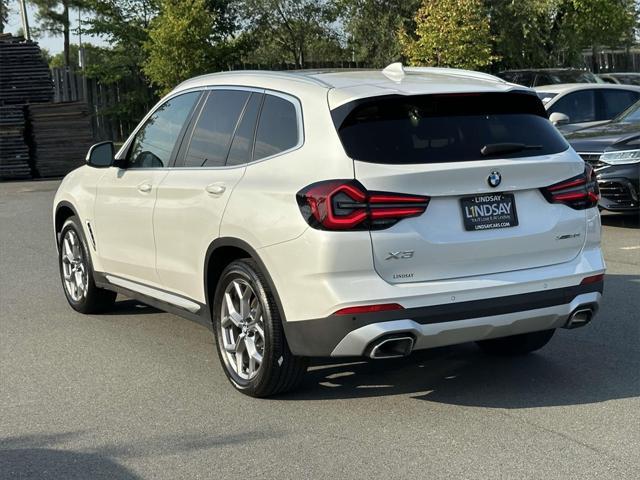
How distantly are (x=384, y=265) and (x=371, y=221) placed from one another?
8.9 inches

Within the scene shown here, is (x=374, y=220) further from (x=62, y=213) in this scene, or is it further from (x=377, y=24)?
(x=377, y=24)

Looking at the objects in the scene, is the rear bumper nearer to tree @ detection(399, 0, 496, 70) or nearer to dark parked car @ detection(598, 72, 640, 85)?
dark parked car @ detection(598, 72, 640, 85)

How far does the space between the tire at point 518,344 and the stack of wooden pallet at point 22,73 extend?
57.9 ft

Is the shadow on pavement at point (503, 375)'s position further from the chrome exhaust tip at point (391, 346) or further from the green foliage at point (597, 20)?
the green foliage at point (597, 20)

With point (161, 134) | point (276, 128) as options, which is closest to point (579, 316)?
point (276, 128)

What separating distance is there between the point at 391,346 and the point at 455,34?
27090mm

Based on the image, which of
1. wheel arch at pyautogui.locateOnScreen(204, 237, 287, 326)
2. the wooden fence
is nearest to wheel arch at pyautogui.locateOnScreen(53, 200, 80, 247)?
wheel arch at pyautogui.locateOnScreen(204, 237, 287, 326)

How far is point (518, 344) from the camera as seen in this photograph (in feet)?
21.7

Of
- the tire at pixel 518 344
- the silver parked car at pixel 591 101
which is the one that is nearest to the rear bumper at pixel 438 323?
the tire at pixel 518 344

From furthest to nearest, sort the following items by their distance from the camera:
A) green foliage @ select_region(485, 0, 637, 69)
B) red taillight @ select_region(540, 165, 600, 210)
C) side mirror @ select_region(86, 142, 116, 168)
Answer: green foliage @ select_region(485, 0, 637, 69)
side mirror @ select_region(86, 142, 116, 168)
red taillight @ select_region(540, 165, 600, 210)

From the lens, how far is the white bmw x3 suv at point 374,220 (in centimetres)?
523

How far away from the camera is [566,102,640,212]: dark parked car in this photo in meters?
12.1

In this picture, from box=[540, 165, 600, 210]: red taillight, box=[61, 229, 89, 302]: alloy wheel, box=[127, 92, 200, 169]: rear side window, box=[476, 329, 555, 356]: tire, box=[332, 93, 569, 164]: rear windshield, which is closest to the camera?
box=[332, 93, 569, 164]: rear windshield

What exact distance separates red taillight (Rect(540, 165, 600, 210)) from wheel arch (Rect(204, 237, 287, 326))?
1528mm
